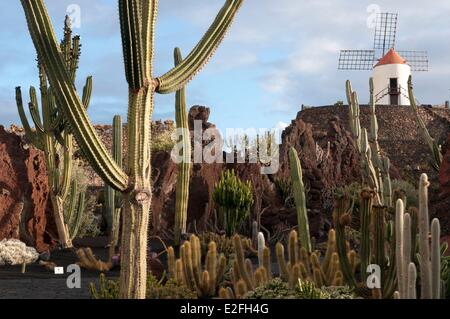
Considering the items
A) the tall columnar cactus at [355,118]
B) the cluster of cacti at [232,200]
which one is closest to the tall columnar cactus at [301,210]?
the cluster of cacti at [232,200]

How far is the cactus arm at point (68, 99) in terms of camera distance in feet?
15.3

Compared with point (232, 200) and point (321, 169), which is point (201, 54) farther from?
point (321, 169)

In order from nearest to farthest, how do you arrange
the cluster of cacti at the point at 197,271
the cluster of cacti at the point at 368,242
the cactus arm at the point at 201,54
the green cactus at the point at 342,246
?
the cactus arm at the point at 201,54 → the cluster of cacti at the point at 368,242 → the green cactus at the point at 342,246 → the cluster of cacti at the point at 197,271

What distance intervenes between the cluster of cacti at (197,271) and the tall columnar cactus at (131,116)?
1.74 metres

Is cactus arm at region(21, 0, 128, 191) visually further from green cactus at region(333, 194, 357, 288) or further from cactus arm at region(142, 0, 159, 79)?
green cactus at region(333, 194, 357, 288)

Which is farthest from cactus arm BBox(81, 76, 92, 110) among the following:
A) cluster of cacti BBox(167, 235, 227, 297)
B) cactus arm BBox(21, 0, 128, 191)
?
cactus arm BBox(21, 0, 128, 191)

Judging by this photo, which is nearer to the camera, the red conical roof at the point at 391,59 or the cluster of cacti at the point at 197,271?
the cluster of cacti at the point at 197,271

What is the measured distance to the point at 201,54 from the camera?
5.32m

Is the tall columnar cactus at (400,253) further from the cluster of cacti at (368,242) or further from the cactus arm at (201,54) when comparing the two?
the cactus arm at (201,54)

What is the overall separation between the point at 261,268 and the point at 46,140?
232 inches

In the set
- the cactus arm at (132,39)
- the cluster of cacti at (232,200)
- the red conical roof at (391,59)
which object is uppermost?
the red conical roof at (391,59)

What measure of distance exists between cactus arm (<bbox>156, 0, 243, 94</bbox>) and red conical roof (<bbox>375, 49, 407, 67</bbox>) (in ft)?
96.7
